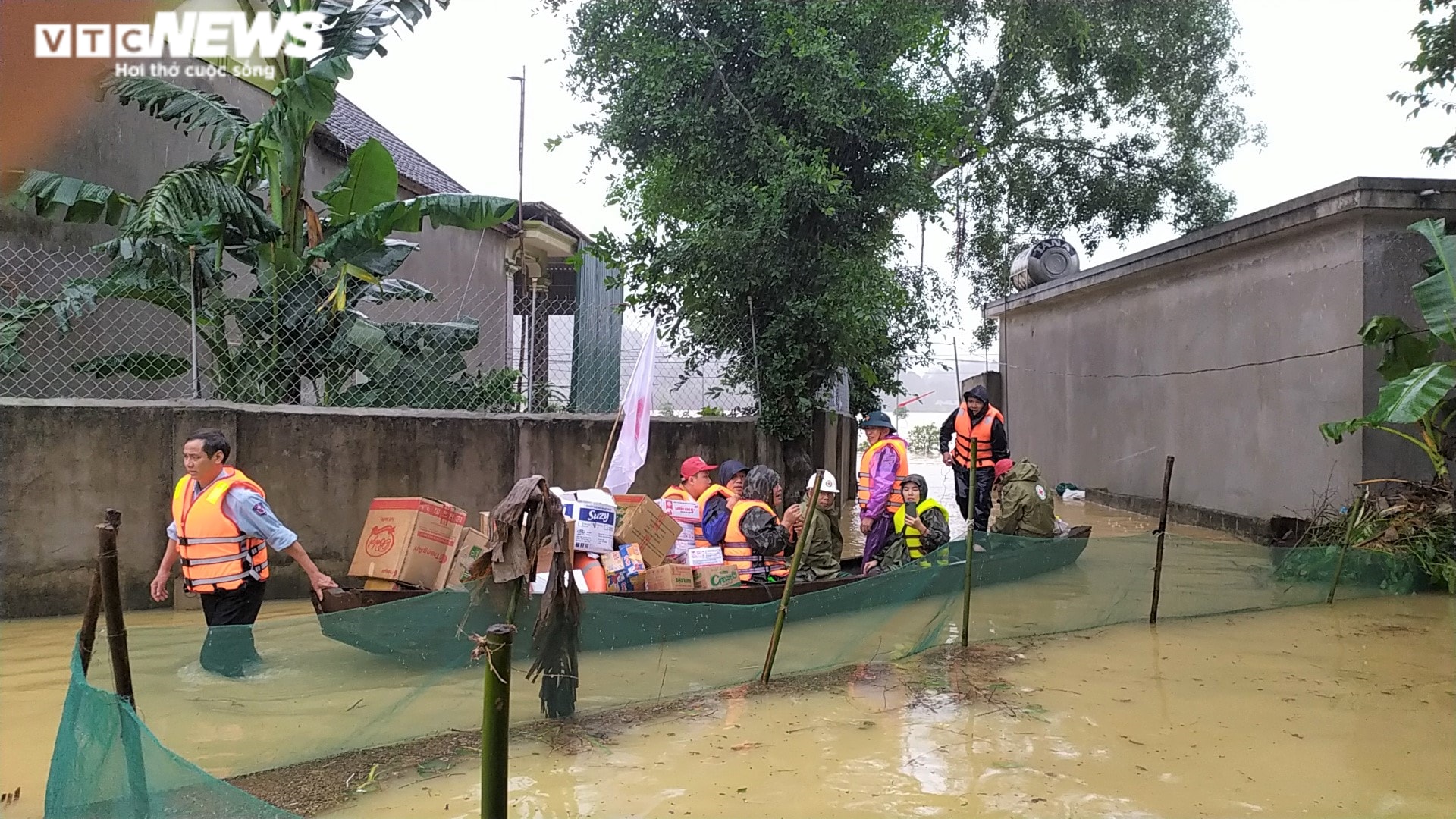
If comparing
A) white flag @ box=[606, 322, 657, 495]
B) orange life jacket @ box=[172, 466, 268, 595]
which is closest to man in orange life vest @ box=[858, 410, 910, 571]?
white flag @ box=[606, 322, 657, 495]

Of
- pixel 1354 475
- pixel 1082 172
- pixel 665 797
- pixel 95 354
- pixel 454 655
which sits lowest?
pixel 665 797

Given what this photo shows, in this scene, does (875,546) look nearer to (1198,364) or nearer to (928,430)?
(1198,364)

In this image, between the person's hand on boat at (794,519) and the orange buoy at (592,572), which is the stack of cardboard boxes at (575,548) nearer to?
the orange buoy at (592,572)

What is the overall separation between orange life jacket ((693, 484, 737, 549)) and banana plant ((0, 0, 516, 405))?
9.85 ft

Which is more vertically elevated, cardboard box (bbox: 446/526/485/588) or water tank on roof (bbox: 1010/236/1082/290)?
water tank on roof (bbox: 1010/236/1082/290)

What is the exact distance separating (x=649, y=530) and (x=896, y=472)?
2583 millimetres

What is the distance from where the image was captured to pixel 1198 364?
1278cm

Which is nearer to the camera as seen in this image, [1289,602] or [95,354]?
[1289,602]

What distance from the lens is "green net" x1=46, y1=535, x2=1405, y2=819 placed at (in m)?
3.16

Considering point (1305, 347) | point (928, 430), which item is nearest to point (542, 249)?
point (1305, 347)

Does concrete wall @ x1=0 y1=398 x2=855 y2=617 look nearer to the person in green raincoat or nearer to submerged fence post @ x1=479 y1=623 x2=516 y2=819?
the person in green raincoat

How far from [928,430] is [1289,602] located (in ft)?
99.4

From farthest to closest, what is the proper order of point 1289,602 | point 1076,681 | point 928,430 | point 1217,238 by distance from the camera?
1. point 928,430
2. point 1217,238
3. point 1289,602
4. point 1076,681

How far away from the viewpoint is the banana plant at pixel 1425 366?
7.50m
